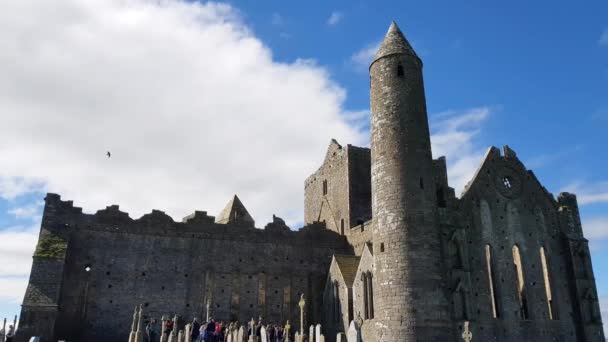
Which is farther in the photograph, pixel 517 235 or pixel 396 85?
pixel 517 235

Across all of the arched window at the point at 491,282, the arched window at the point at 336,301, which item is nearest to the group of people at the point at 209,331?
the arched window at the point at 336,301

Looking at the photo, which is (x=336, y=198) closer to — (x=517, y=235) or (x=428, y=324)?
(x=517, y=235)

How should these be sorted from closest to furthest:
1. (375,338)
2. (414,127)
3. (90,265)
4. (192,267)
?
(375,338), (414,127), (90,265), (192,267)

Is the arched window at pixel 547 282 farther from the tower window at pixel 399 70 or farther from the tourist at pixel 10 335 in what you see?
the tourist at pixel 10 335

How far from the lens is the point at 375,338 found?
26.2 meters

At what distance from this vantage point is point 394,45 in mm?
30156

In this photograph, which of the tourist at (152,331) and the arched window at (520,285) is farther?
the arched window at (520,285)

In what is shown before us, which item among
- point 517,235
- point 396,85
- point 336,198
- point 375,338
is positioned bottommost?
point 375,338

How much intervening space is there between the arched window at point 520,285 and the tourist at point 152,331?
2066cm

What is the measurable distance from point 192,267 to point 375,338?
12.5 m

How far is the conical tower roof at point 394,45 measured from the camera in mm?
29797

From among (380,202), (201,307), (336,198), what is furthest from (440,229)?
(201,307)

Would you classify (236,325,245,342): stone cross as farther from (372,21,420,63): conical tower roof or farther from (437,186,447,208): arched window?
(372,21,420,63): conical tower roof

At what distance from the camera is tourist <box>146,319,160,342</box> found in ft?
90.9
